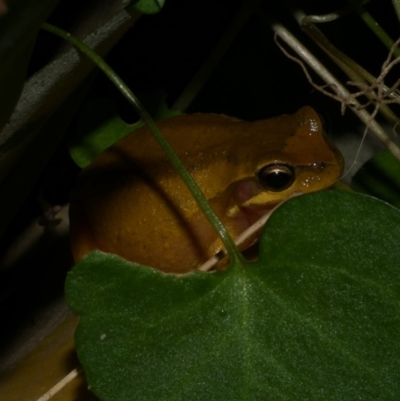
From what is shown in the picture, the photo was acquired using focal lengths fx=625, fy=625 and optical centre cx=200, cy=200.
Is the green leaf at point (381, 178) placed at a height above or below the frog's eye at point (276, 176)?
below

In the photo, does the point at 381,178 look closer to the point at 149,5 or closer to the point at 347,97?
the point at 347,97

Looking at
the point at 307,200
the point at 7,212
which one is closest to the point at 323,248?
the point at 307,200

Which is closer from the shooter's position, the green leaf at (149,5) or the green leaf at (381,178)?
the green leaf at (149,5)

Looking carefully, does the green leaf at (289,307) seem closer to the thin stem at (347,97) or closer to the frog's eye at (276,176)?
the thin stem at (347,97)

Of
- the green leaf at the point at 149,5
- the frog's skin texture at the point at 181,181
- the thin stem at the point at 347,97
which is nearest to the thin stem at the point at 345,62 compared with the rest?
the thin stem at the point at 347,97

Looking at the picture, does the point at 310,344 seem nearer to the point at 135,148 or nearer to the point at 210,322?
the point at 210,322

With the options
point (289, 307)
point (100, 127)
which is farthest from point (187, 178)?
point (100, 127)
